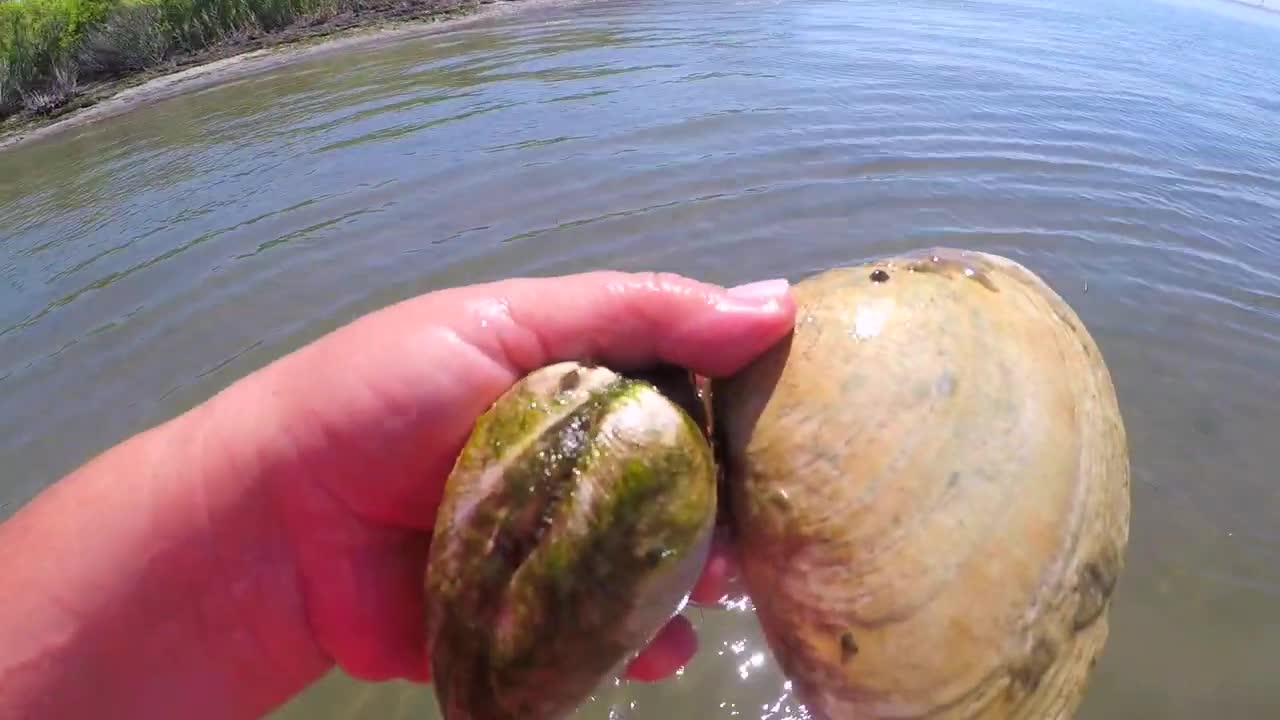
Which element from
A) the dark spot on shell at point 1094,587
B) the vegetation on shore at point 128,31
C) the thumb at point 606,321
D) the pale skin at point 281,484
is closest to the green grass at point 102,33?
the vegetation on shore at point 128,31

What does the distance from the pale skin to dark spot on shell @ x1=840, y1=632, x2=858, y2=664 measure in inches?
19.4

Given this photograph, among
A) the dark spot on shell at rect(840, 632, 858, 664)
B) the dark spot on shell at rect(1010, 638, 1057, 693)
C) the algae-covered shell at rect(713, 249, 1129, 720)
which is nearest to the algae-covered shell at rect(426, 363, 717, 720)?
the algae-covered shell at rect(713, 249, 1129, 720)

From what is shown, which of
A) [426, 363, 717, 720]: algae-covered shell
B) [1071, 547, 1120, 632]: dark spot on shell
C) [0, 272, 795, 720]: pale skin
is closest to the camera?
[426, 363, 717, 720]: algae-covered shell

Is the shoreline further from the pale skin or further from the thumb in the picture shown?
the thumb

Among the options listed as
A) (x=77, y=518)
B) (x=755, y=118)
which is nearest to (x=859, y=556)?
(x=77, y=518)

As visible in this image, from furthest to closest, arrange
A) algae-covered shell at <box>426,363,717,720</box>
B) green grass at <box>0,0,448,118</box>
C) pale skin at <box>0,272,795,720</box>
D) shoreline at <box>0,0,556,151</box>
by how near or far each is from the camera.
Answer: green grass at <box>0,0,448,118</box> < shoreline at <box>0,0,556,151</box> < pale skin at <box>0,272,795,720</box> < algae-covered shell at <box>426,363,717,720</box>

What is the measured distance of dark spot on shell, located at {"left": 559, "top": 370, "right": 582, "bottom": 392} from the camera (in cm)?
199

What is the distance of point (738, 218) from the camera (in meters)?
8.66

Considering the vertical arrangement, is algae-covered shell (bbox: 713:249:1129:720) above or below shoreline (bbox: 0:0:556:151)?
above

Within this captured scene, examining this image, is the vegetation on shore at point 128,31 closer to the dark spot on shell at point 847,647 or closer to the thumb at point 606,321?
the thumb at point 606,321

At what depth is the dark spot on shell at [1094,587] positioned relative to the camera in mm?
1952

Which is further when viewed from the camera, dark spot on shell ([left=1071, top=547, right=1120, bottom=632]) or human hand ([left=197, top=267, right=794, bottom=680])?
human hand ([left=197, top=267, right=794, bottom=680])

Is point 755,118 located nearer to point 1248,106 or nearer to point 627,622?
point 1248,106

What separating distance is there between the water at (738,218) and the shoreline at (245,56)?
4.59ft
